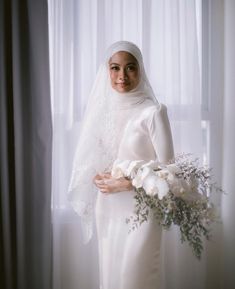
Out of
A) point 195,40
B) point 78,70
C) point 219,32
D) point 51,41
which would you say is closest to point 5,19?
point 51,41

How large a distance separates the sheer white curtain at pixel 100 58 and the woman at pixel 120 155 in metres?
0.37

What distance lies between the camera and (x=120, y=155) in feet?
4.42

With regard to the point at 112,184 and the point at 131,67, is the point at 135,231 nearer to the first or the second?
the point at 112,184

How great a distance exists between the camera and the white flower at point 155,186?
1044mm

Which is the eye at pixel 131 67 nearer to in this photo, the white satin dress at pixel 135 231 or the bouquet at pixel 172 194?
the white satin dress at pixel 135 231

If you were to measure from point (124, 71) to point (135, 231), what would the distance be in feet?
2.29

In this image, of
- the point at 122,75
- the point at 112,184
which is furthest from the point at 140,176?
the point at 122,75

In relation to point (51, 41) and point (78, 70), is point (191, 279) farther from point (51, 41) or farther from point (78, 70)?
point (51, 41)

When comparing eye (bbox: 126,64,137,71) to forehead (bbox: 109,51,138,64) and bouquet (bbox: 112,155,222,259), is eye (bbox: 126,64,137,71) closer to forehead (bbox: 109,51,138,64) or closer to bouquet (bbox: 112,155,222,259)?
forehead (bbox: 109,51,138,64)

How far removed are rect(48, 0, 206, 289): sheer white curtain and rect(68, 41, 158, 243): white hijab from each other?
0.37 meters

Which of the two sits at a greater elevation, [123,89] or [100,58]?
[100,58]

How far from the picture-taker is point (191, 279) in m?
1.86

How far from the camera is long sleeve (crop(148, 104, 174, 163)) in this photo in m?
1.23

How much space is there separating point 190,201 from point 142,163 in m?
0.23
